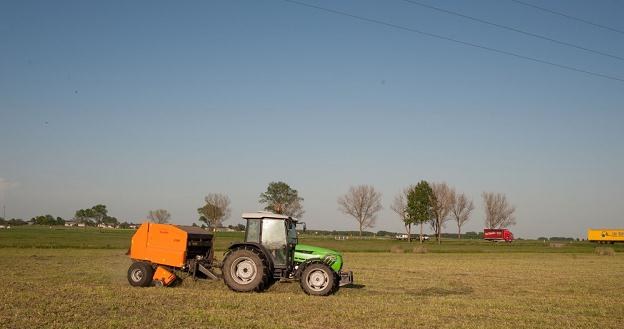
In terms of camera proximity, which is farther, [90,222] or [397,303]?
[90,222]

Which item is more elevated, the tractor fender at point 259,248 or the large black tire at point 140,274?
the tractor fender at point 259,248

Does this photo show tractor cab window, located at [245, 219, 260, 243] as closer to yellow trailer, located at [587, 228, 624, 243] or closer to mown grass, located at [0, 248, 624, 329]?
mown grass, located at [0, 248, 624, 329]

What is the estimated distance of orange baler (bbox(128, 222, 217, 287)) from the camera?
16.4 meters

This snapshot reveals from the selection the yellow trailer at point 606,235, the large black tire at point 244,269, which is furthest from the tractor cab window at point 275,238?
the yellow trailer at point 606,235

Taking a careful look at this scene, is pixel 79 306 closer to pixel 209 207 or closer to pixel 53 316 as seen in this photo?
pixel 53 316

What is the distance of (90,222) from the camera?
Result: 650ft

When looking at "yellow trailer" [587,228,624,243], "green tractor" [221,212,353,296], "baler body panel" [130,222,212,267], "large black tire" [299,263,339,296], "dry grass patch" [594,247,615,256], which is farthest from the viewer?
"yellow trailer" [587,228,624,243]

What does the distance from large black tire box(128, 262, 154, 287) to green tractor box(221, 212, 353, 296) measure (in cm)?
226

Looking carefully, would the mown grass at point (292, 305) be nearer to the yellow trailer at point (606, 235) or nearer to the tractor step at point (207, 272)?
the tractor step at point (207, 272)

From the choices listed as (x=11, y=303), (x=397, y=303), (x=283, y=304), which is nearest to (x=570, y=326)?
(x=397, y=303)

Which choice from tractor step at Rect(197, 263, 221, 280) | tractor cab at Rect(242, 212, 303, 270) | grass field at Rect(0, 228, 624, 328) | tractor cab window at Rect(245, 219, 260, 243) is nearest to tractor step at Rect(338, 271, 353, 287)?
grass field at Rect(0, 228, 624, 328)

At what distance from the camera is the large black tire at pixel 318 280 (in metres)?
15.6

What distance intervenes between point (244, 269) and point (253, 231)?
113cm

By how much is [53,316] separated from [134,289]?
190 inches
